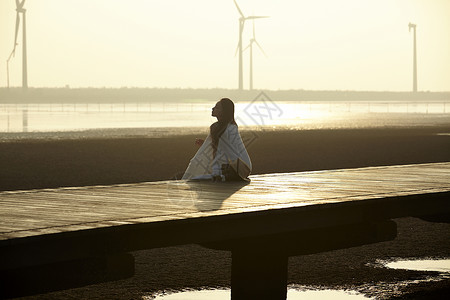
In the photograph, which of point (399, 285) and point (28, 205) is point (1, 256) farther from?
point (399, 285)

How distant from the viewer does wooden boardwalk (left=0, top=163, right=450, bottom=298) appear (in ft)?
28.4

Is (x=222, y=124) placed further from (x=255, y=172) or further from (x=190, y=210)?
(x=255, y=172)

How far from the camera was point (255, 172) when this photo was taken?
31.5 m

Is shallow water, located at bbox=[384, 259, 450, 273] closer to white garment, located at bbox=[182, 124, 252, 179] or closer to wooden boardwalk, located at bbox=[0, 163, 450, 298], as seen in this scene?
wooden boardwalk, located at bbox=[0, 163, 450, 298]

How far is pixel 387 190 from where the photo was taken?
12.7m

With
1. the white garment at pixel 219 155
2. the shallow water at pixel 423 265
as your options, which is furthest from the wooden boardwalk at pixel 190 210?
the shallow water at pixel 423 265

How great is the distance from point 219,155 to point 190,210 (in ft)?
12.3

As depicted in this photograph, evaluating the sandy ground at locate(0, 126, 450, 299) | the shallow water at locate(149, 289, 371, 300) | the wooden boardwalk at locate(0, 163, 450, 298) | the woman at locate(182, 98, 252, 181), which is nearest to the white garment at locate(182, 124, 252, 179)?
the woman at locate(182, 98, 252, 181)

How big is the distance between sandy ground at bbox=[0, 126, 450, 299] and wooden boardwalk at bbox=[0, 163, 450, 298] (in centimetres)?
143

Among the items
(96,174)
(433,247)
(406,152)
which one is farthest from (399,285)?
(406,152)

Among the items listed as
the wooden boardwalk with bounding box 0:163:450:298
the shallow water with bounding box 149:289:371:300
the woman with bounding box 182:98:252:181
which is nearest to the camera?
the wooden boardwalk with bounding box 0:163:450:298

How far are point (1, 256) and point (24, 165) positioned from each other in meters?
27.4

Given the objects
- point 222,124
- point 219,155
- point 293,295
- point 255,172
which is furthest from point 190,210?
point 255,172

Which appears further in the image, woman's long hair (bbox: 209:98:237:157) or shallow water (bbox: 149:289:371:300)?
woman's long hair (bbox: 209:98:237:157)
